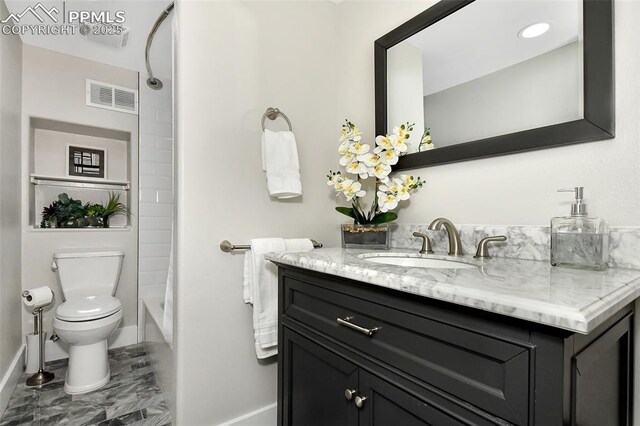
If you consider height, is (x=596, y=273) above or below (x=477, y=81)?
below

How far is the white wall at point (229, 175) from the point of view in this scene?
126 centimetres

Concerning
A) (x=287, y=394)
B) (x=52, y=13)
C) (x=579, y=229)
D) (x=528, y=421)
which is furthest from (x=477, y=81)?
(x=52, y=13)

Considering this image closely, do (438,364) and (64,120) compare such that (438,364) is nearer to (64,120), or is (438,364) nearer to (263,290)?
(263,290)

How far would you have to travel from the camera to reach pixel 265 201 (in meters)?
1.46

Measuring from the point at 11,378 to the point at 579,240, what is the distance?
2.72m

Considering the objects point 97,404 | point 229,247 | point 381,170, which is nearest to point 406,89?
point 381,170

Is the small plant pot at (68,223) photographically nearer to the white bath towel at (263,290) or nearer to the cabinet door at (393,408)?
the white bath towel at (263,290)

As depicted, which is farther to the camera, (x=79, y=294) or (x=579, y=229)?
(x=79, y=294)

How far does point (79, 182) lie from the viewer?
8.12 ft

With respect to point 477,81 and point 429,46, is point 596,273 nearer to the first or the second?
point 477,81

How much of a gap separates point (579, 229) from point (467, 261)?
30 cm

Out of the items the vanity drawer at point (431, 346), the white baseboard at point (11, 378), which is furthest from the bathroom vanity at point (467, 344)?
the white baseboard at point (11, 378)

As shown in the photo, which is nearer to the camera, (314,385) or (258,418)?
(314,385)

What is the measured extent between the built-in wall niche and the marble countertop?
2.38 metres
